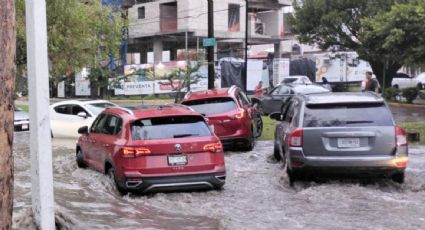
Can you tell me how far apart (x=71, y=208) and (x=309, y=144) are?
3819 millimetres

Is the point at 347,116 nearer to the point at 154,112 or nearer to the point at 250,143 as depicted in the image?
the point at 154,112

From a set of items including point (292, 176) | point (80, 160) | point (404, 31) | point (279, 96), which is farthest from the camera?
point (404, 31)

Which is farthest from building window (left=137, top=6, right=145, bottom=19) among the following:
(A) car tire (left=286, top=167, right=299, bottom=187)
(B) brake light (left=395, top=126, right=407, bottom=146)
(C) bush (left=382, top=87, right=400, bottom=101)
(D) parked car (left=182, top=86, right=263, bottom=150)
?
Result: (B) brake light (left=395, top=126, right=407, bottom=146)

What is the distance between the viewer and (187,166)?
9398 millimetres

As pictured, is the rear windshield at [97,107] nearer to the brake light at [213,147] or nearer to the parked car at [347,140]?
the brake light at [213,147]

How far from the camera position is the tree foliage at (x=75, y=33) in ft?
50.1

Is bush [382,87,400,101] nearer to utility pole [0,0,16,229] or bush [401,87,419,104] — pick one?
bush [401,87,419,104]

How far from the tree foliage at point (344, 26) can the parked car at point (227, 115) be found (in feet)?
67.2

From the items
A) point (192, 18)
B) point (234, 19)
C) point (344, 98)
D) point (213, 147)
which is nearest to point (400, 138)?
point (344, 98)

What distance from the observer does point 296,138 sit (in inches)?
381

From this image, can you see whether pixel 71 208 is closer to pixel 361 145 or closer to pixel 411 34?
pixel 361 145

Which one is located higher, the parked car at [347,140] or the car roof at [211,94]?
the car roof at [211,94]

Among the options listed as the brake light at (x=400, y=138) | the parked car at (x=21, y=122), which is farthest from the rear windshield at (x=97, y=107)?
the brake light at (x=400, y=138)

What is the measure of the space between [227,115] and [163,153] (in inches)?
213
